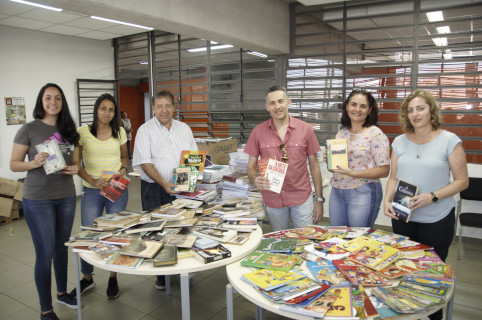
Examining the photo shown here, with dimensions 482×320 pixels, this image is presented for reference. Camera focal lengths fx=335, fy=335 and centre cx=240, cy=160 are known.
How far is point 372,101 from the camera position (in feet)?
8.41

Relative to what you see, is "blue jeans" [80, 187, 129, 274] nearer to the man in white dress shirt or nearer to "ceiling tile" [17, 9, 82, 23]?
the man in white dress shirt

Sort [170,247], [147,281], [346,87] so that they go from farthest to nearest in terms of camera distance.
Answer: [346,87], [147,281], [170,247]

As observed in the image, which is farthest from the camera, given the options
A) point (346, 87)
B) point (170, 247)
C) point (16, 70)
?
point (16, 70)

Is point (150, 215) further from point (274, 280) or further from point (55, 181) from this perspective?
point (274, 280)

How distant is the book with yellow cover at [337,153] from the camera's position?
2486 millimetres

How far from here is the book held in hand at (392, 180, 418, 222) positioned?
210 centimetres

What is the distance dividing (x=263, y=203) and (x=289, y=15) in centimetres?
374

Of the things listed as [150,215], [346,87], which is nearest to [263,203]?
[150,215]

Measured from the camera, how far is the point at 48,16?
5.68 meters

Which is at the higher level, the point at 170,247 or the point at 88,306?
the point at 170,247

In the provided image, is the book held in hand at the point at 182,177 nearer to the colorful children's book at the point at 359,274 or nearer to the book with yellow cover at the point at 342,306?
the colorful children's book at the point at 359,274

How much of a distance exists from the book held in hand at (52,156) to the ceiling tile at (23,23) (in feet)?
15.1

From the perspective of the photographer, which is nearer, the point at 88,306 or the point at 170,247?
the point at 170,247

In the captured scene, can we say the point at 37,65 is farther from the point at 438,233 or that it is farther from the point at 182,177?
the point at 438,233
